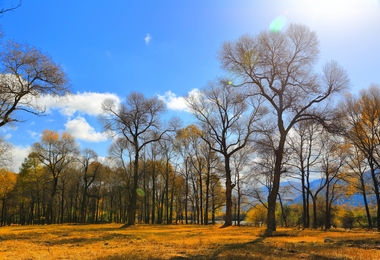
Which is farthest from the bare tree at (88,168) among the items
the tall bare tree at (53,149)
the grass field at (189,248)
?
the grass field at (189,248)

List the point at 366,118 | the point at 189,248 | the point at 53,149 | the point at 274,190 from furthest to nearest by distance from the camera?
the point at 53,149, the point at 366,118, the point at 274,190, the point at 189,248

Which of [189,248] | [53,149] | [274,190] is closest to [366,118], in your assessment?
[274,190]

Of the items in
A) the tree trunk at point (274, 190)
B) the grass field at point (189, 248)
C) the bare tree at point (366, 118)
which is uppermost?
the bare tree at point (366, 118)

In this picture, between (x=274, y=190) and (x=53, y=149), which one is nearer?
(x=274, y=190)

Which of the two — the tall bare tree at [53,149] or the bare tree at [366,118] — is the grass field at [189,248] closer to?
the bare tree at [366,118]

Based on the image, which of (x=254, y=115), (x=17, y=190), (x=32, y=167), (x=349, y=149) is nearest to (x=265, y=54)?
(x=254, y=115)

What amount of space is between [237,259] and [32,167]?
173 feet

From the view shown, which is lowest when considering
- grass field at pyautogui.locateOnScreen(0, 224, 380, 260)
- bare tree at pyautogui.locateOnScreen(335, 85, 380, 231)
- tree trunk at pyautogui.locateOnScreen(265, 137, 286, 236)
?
grass field at pyautogui.locateOnScreen(0, 224, 380, 260)

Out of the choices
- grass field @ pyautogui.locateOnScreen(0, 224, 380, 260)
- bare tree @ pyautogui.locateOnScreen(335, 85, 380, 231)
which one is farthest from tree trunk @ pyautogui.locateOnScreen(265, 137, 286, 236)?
bare tree @ pyautogui.locateOnScreen(335, 85, 380, 231)

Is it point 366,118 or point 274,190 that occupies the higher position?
point 366,118

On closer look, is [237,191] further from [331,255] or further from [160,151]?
[331,255]

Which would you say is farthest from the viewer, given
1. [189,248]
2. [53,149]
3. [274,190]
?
[53,149]

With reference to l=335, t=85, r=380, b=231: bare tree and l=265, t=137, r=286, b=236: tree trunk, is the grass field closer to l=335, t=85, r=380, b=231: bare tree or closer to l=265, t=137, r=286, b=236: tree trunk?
l=265, t=137, r=286, b=236: tree trunk

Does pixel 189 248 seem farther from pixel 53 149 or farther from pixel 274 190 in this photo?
pixel 53 149
